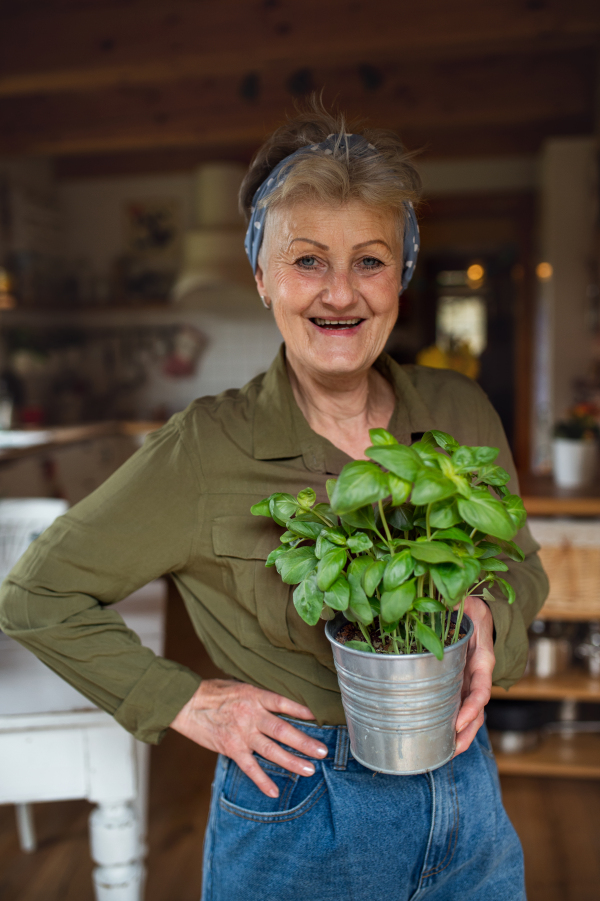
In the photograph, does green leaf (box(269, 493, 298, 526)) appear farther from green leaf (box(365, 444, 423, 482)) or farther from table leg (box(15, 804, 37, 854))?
table leg (box(15, 804, 37, 854))

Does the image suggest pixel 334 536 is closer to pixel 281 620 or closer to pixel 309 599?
pixel 309 599

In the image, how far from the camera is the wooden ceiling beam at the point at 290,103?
4.40 metres

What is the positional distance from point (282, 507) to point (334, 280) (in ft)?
1.12

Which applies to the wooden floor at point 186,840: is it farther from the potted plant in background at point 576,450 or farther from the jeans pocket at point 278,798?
the jeans pocket at point 278,798

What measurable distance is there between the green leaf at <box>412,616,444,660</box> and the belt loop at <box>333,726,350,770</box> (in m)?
→ 0.37

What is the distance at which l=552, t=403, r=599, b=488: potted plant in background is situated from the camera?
2494 mm

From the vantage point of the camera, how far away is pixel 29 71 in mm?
3863

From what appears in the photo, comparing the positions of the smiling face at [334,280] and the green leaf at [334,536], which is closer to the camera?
the green leaf at [334,536]

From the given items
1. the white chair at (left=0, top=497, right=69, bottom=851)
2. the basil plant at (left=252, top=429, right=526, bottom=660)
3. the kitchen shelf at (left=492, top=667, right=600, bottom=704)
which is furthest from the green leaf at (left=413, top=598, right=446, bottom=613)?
the kitchen shelf at (left=492, top=667, right=600, bottom=704)

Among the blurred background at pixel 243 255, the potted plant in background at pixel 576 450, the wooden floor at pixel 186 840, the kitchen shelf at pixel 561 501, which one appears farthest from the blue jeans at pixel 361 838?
the potted plant in background at pixel 576 450

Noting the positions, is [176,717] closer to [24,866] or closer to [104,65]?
[24,866]

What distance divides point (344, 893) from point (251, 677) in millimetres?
299

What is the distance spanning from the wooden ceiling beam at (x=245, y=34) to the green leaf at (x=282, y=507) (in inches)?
128

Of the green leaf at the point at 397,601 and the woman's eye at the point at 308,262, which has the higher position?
the woman's eye at the point at 308,262
